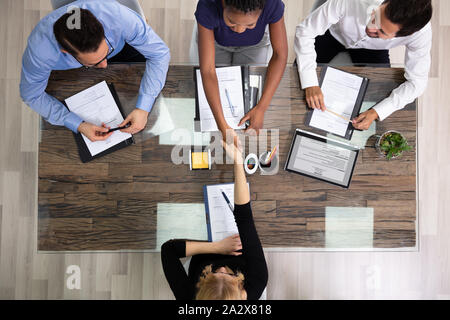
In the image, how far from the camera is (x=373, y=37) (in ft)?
4.31

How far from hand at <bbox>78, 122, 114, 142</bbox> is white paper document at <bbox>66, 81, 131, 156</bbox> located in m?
0.02

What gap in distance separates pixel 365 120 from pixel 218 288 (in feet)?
3.25

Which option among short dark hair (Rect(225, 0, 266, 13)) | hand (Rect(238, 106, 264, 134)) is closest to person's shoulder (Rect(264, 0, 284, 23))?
short dark hair (Rect(225, 0, 266, 13))

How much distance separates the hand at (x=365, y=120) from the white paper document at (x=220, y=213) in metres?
0.64

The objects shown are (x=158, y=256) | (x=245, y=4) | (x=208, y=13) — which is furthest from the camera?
(x=158, y=256)

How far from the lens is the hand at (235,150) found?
131 cm

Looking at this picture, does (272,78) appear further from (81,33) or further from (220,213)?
(81,33)

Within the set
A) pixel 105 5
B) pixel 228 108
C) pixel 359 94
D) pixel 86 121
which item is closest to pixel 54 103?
pixel 86 121

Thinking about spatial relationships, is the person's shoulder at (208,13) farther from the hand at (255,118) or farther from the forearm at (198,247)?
the forearm at (198,247)

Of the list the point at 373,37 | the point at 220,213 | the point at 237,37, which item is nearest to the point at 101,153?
the point at 220,213

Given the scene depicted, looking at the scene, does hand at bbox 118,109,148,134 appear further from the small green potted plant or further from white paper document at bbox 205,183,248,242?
the small green potted plant

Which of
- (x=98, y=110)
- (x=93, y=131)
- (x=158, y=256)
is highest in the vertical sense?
(x=98, y=110)

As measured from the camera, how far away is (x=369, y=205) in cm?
138
